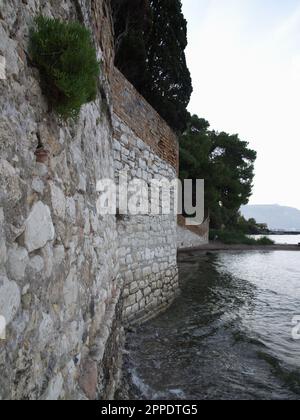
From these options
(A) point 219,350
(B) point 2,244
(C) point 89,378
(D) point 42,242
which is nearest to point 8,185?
(B) point 2,244

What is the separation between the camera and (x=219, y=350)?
4434mm

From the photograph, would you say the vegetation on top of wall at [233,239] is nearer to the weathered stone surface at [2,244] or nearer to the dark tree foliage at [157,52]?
the dark tree foliage at [157,52]

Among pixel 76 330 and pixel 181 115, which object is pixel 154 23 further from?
pixel 76 330

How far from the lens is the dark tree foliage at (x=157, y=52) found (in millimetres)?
6777

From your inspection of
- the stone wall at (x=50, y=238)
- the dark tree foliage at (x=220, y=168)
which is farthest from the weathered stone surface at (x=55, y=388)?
the dark tree foliage at (x=220, y=168)

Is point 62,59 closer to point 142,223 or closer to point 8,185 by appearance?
point 8,185

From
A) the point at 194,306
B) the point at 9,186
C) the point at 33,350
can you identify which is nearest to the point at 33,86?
the point at 9,186

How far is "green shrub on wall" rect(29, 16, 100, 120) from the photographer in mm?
1601

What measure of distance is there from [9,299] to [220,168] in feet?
67.9

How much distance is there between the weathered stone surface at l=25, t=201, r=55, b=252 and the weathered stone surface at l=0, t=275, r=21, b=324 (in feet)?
0.71

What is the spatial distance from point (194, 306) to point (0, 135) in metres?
6.26

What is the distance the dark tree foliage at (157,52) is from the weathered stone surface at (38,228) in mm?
6242

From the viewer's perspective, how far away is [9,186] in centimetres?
128

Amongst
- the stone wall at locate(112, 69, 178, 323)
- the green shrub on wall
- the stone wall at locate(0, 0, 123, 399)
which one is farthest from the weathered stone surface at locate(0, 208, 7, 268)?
the stone wall at locate(112, 69, 178, 323)
